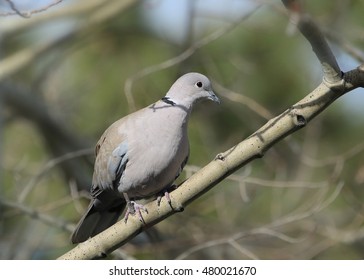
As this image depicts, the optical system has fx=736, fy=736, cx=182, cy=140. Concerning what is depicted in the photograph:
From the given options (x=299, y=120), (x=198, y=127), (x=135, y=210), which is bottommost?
(x=299, y=120)

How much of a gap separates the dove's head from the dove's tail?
61 cm

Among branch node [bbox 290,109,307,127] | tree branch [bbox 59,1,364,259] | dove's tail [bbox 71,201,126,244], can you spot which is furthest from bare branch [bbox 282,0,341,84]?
dove's tail [bbox 71,201,126,244]

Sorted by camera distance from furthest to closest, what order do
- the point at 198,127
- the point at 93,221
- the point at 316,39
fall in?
1. the point at 198,127
2. the point at 93,221
3. the point at 316,39

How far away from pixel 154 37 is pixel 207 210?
2143 millimetres

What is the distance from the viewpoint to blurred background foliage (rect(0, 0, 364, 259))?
151 inches

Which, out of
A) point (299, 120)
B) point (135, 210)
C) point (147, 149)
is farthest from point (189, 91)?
point (299, 120)

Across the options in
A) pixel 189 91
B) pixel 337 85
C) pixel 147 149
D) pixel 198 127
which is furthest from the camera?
pixel 198 127

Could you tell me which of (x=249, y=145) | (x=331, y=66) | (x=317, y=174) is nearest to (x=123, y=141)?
(x=249, y=145)

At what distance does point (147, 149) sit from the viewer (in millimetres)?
2926

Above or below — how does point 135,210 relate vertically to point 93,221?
below

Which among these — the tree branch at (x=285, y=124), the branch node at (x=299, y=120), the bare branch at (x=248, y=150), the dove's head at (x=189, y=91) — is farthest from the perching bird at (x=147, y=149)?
the branch node at (x=299, y=120)

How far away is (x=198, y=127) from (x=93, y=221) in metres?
1.89

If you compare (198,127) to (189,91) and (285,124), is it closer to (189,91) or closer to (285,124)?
(189,91)
